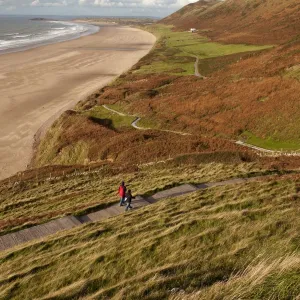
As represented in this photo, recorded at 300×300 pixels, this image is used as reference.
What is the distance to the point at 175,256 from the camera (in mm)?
11242

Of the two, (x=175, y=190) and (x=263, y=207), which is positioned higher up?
(x=263, y=207)

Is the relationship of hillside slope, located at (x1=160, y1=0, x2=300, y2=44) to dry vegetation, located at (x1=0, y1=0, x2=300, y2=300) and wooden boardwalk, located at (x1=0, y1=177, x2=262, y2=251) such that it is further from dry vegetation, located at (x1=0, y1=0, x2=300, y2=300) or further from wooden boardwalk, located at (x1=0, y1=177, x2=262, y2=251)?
wooden boardwalk, located at (x1=0, y1=177, x2=262, y2=251)

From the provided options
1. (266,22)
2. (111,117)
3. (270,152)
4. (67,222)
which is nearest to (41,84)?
(111,117)

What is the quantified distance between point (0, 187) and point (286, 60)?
53.2 meters

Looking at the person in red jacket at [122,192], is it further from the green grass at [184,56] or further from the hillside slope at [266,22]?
the hillside slope at [266,22]

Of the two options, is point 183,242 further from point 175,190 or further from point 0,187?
point 0,187

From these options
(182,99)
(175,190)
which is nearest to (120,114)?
(182,99)

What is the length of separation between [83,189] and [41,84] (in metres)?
63.6

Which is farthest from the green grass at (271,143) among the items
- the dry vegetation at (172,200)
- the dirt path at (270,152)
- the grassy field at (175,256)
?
the grassy field at (175,256)

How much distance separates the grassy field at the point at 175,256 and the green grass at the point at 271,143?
20297 millimetres

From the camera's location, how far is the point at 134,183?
1082 inches

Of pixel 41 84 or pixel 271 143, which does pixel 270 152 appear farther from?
pixel 41 84

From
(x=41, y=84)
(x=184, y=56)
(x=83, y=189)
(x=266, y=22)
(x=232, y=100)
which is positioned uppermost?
(x=266, y=22)

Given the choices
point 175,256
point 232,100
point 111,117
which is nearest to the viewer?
point 175,256
